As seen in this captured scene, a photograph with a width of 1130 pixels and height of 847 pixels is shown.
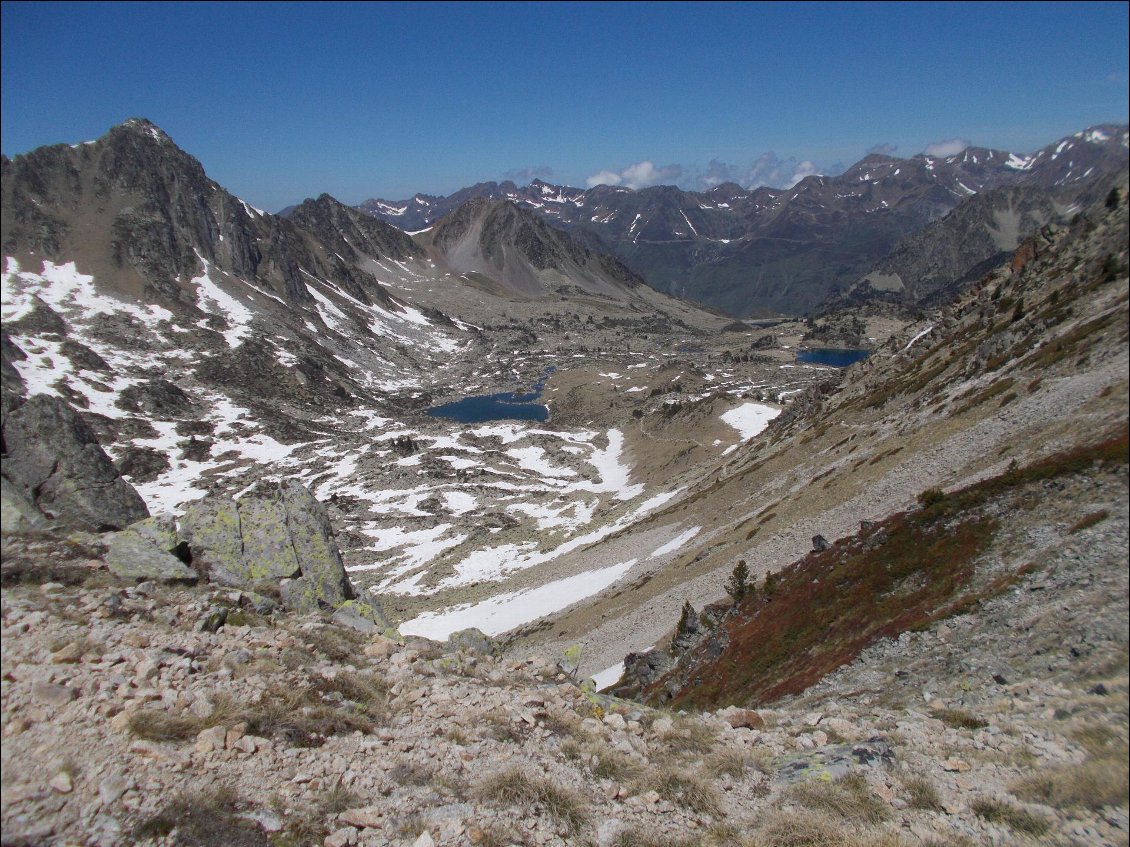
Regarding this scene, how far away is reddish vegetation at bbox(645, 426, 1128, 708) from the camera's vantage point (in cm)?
1855

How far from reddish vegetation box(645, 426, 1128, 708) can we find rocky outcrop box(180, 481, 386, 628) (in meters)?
14.2

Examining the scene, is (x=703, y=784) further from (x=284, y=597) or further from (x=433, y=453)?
(x=433, y=453)

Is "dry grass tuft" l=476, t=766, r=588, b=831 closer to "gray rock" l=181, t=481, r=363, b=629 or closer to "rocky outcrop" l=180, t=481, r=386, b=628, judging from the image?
"gray rock" l=181, t=481, r=363, b=629

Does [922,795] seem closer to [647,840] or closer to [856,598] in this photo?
[647,840]

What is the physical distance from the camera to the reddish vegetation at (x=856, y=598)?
60.8 ft

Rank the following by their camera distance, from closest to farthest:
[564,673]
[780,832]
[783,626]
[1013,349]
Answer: [780,832] < [564,673] < [783,626] < [1013,349]

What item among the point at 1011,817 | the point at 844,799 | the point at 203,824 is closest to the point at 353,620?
the point at 203,824

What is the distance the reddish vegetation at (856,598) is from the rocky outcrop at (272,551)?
1418cm

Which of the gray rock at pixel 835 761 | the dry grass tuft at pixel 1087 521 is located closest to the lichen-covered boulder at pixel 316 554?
the gray rock at pixel 835 761

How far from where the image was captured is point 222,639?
40.8 feet

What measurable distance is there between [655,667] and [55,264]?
8961 inches

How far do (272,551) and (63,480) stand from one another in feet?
20.0

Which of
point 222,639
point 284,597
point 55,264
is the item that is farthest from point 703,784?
point 55,264

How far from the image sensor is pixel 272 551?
19.3 metres
